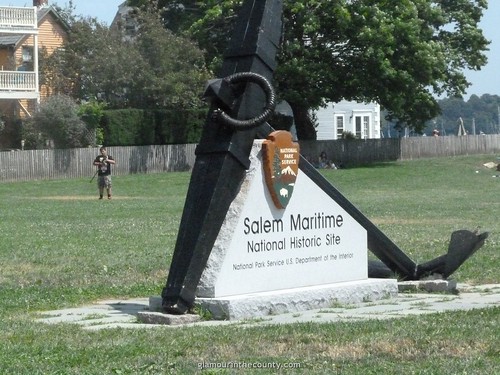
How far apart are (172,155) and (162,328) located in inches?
1975

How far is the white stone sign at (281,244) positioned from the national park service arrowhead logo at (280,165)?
8 cm

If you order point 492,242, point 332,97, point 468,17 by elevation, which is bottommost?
point 492,242

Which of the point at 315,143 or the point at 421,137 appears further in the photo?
the point at 421,137

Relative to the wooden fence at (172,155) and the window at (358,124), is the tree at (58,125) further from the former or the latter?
the window at (358,124)

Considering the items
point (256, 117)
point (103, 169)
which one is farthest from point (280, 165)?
point (103, 169)

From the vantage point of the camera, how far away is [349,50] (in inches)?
2351

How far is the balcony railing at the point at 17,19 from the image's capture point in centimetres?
6220

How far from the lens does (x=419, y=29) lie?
60.3 m

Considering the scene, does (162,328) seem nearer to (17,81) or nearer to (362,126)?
(17,81)

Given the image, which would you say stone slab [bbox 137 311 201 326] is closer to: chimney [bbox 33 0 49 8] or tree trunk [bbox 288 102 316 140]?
tree trunk [bbox 288 102 316 140]

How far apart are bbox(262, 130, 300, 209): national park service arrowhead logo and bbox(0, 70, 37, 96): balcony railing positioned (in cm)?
4960

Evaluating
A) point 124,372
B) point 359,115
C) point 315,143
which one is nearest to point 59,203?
point 315,143

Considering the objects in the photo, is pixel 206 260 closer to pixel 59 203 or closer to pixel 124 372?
pixel 124 372

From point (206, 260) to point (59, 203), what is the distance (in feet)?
91.7
